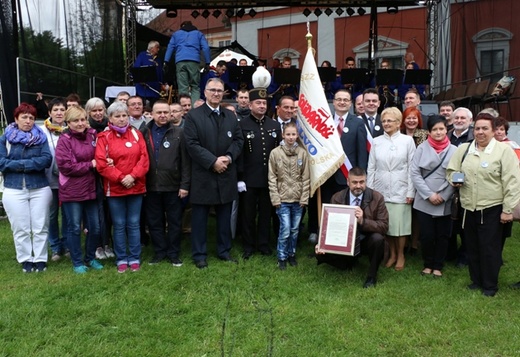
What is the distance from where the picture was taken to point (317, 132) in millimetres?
5363

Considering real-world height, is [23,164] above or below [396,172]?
above

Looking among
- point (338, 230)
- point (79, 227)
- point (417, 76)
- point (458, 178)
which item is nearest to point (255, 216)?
point (338, 230)

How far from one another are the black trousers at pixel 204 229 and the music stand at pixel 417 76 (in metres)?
7.77

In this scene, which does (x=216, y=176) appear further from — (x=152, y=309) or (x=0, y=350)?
(x=0, y=350)

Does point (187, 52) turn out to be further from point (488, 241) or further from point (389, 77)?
point (488, 241)

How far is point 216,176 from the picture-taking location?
5246 millimetres

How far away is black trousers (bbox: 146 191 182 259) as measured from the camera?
212 inches

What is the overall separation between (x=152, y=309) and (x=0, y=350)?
1.20 meters

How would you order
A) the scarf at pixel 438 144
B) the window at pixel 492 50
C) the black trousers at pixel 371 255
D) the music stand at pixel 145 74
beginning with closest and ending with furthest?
1. the black trousers at pixel 371 255
2. the scarf at pixel 438 144
3. the music stand at pixel 145 74
4. the window at pixel 492 50

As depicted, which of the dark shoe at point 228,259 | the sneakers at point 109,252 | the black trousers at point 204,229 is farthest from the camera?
the sneakers at point 109,252

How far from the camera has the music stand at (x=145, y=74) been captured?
1064 centimetres

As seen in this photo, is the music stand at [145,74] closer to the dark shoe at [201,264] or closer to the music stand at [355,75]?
the music stand at [355,75]

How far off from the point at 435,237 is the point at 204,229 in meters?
2.56

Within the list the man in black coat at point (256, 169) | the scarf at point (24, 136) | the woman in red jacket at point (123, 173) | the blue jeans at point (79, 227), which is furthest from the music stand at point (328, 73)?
the scarf at point (24, 136)
